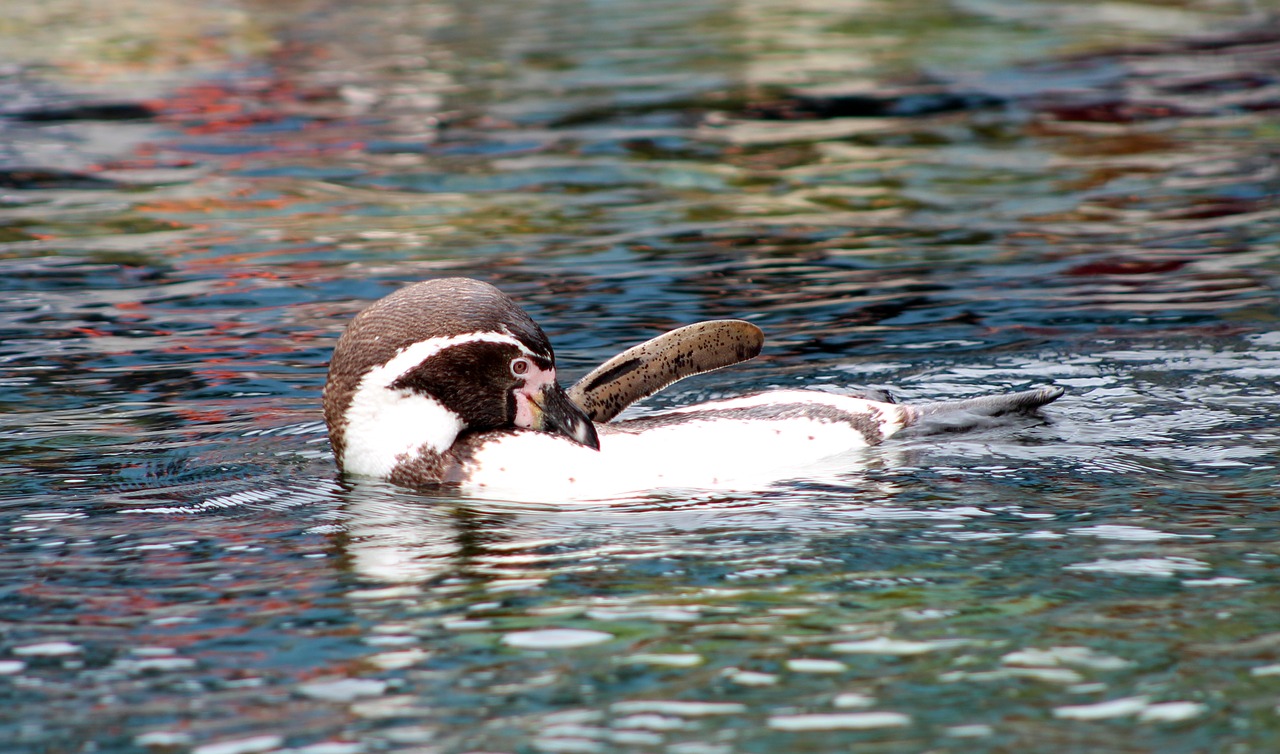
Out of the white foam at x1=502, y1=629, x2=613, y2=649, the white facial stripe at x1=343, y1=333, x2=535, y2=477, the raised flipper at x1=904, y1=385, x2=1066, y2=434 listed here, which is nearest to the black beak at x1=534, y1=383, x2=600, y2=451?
the white facial stripe at x1=343, y1=333, x2=535, y2=477

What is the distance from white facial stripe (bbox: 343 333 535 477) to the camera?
576cm

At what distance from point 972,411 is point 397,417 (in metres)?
2.28

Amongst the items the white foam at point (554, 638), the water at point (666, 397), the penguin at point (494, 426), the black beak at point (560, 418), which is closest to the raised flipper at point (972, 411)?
the water at point (666, 397)

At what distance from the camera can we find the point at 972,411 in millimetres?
6590

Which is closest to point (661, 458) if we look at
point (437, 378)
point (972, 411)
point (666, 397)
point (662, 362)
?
point (662, 362)

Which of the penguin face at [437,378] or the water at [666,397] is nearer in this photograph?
the water at [666,397]

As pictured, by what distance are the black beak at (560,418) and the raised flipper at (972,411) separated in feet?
4.37

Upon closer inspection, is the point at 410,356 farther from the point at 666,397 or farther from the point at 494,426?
the point at 666,397

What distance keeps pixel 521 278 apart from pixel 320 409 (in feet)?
9.20

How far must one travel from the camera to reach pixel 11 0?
2420 cm

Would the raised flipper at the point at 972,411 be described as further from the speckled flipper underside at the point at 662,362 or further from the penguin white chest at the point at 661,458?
the speckled flipper underside at the point at 662,362

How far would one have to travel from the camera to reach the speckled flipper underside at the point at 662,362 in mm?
6402

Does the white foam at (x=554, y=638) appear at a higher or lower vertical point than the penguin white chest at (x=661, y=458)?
lower

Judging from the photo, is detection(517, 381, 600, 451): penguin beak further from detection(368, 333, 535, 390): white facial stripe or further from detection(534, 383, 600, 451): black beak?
detection(368, 333, 535, 390): white facial stripe
